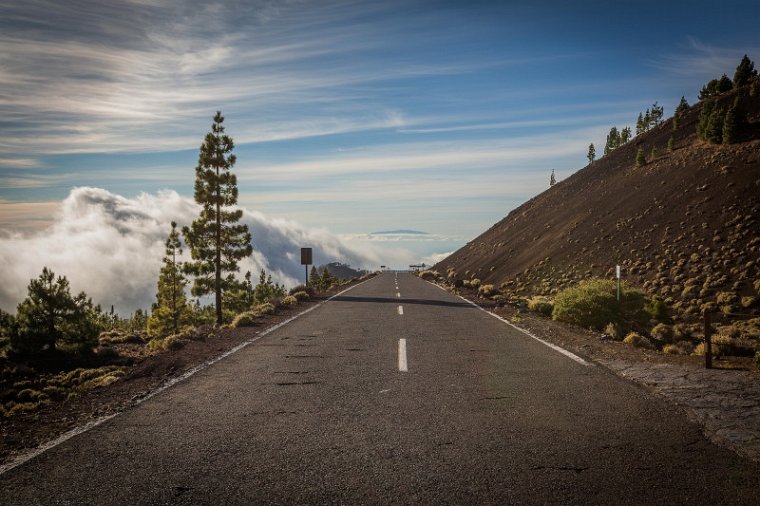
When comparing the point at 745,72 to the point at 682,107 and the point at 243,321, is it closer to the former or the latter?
the point at 682,107

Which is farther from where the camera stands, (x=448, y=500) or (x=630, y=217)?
(x=630, y=217)

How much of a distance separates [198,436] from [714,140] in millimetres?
71783

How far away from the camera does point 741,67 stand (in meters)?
84.8

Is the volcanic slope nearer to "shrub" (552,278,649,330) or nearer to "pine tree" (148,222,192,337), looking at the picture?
"shrub" (552,278,649,330)

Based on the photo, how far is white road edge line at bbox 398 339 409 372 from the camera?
8266 millimetres

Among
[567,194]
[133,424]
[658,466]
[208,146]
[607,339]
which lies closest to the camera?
[658,466]

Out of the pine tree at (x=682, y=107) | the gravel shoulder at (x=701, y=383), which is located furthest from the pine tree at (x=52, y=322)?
the pine tree at (x=682, y=107)

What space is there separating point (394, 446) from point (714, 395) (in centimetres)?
488

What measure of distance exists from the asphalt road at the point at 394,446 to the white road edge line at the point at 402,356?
7.6 inches

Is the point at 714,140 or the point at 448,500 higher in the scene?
→ the point at 714,140

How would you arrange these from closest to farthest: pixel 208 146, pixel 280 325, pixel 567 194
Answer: pixel 280 325 → pixel 208 146 → pixel 567 194

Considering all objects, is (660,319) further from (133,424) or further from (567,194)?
(567,194)

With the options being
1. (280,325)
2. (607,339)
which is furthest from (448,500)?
(280,325)

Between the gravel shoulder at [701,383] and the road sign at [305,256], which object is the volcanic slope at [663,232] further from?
the gravel shoulder at [701,383]
